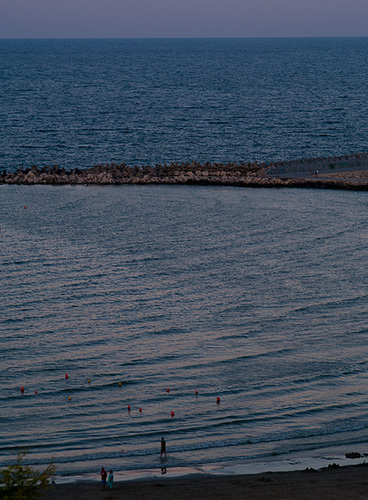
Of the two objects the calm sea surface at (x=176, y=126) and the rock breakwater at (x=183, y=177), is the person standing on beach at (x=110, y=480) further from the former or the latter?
the calm sea surface at (x=176, y=126)

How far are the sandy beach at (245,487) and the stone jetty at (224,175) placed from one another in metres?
52.9

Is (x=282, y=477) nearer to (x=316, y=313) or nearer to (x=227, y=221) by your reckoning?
(x=316, y=313)

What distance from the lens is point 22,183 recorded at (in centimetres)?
8381

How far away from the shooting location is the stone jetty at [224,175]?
3147 inches

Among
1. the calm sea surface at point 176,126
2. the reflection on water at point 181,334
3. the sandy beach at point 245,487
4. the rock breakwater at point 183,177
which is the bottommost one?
the sandy beach at point 245,487

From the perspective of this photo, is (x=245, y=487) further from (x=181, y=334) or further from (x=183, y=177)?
(x=183, y=177)

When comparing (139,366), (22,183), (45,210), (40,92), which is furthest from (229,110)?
(139,366)

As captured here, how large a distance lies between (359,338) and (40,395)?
17.8 metres

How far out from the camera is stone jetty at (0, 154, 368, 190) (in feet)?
262

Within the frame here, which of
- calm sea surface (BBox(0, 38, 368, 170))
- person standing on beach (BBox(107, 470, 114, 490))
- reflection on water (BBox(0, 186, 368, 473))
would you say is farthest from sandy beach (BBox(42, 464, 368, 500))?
calm sea surface (BBox(0, 38, 368, 170))

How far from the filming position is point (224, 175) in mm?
83688

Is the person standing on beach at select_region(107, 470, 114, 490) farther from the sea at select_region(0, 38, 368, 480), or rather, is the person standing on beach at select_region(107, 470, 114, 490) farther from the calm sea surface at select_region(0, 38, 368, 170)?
the calm sea surface at select_region(0, 38, 368, 170)

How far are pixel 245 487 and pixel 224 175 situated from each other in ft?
194

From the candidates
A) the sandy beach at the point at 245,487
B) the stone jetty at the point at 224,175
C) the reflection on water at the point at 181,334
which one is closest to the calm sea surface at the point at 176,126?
the stone jetty at the point at 224,175
